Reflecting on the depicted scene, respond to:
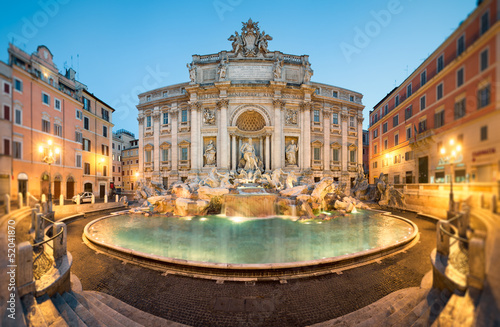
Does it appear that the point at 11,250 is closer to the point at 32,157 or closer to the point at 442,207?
the point at 32,157

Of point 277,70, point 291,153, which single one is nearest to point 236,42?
point 277,70

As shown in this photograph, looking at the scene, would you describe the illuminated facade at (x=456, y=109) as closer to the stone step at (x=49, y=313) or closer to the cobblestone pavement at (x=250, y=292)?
the cobblestone pavement at (x=250, y=292)

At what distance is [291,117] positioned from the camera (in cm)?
2267

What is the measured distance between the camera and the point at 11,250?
7.30 feet

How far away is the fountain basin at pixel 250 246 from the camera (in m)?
4.81

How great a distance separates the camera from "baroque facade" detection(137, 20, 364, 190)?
2164 cm

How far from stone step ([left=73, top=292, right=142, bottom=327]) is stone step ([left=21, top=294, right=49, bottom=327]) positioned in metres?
0.92

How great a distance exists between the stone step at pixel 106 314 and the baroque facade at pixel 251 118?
17956mm

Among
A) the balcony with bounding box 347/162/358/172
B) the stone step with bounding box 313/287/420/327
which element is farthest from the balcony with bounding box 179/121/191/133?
the stone step with bounding box 313/287/420/327

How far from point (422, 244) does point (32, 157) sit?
988 centimetres

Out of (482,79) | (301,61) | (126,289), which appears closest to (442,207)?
(482,79)

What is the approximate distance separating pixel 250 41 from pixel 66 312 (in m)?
25.7

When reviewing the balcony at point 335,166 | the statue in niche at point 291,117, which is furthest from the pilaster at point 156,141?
the balcony at point 335,166

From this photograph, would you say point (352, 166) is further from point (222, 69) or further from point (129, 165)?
point (129, 165)
